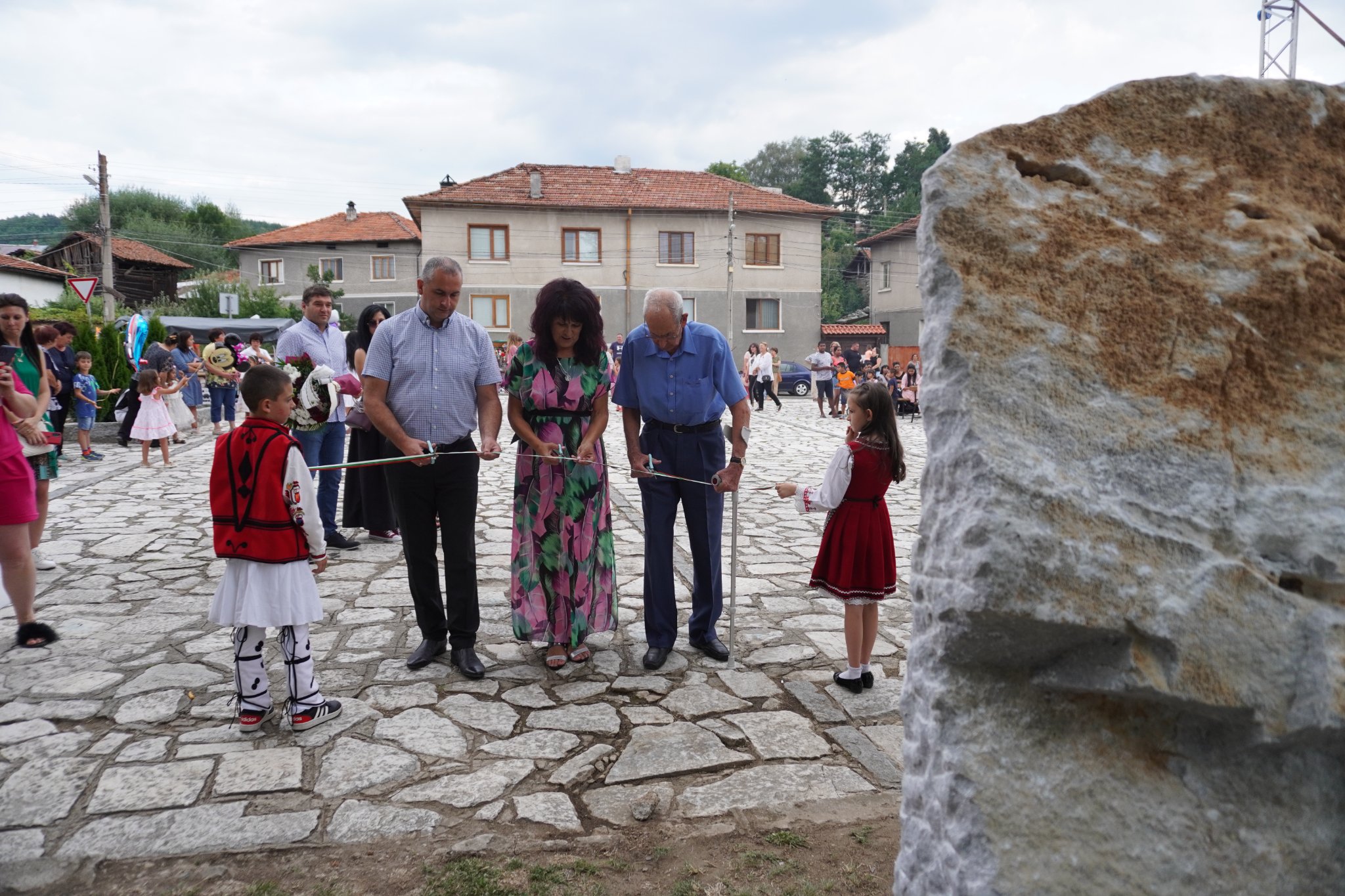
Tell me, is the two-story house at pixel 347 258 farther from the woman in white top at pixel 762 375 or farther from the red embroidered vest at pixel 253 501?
the red embroidered vest at pixel 253 501

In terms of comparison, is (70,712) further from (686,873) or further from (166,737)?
(686,873)

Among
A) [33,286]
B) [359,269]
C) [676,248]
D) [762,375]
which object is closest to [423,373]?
[762,375]

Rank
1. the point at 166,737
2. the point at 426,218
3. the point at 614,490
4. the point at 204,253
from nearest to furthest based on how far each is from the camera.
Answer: the point at 166,737 → the point at 614,490 → the point at 426,218 → the point at 204,253

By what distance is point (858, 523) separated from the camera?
4242 millimetres

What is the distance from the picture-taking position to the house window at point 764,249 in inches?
1503

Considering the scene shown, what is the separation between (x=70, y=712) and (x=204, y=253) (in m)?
63.0

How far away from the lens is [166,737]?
12.6ft

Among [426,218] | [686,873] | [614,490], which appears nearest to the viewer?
[686,873]

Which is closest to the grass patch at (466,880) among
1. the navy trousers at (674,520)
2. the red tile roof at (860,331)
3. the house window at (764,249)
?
the navy trousers at (674,520)

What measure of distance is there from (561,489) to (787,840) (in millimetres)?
2138

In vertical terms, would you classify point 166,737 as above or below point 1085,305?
below

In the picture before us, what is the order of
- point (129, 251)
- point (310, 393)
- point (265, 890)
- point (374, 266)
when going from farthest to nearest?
point (129, 251) → point (374, 266) → point (310, 393) → point (265, 890)

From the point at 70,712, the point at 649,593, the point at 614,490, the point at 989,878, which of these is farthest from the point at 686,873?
the point at 614,490

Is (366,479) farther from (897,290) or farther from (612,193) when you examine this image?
(897,290)
